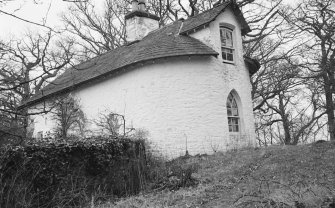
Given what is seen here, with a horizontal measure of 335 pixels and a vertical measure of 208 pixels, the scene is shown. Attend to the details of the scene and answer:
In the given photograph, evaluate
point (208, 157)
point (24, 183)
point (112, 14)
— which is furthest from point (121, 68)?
point (112, 14)

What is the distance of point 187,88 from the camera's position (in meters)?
15.1

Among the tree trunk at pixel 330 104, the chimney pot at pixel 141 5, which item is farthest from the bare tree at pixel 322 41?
the chimney pot at pixel 141 5

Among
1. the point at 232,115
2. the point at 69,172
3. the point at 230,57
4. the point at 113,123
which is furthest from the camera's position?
the point at 230,57

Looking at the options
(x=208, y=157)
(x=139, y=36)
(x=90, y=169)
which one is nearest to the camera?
(x=90, y=169)

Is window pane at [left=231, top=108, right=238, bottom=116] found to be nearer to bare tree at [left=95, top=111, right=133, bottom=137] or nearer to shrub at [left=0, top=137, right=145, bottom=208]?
bare tree at [left=95, top=111, right=133, bottom=137]

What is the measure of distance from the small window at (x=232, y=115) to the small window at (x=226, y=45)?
1.80 meters

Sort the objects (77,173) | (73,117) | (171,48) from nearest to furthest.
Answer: (77,173), (171,48), (73,117)

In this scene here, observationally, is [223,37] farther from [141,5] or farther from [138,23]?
[141,5]

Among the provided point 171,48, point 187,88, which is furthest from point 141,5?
point 187,88

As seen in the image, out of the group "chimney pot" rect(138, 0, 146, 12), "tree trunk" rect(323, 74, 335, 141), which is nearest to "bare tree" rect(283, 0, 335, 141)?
"tree trunk" rect(323, 74, 335, 141)

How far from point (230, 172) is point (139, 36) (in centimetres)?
1262

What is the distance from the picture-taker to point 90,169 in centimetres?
957

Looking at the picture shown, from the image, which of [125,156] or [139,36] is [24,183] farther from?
[139,36]

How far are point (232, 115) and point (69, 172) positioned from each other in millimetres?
9303
